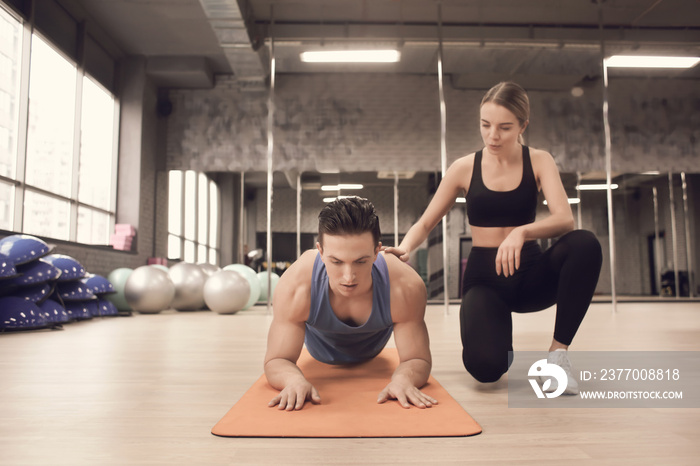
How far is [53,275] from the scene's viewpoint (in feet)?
13.4

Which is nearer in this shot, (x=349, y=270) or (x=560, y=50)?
(x=349, y=270)

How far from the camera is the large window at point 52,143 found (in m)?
4.97

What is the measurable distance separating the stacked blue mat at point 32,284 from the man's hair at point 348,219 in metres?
3.24

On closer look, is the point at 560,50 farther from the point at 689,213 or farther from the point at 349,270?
the point at 349,270

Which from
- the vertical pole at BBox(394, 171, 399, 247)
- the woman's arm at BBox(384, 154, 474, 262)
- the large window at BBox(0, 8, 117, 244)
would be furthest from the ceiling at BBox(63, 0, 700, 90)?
the woman's arm at BBox(384, 154, 474, 262)

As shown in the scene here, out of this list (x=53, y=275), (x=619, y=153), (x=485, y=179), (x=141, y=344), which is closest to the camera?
(x=485, y=179)

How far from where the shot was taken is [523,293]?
1.79 meters

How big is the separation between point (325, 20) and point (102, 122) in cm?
343

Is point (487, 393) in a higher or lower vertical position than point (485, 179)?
lower

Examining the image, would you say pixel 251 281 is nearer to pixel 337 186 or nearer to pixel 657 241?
pixel 337 186

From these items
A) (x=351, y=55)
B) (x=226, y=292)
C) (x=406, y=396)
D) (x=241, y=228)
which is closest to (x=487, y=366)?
(x=406, y=396)

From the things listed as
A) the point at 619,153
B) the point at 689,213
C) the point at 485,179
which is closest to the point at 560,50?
the point at 619,153

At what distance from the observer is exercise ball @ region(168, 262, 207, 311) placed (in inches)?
248

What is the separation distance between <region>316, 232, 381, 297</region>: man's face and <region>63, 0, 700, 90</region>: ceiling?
17.0 feet
